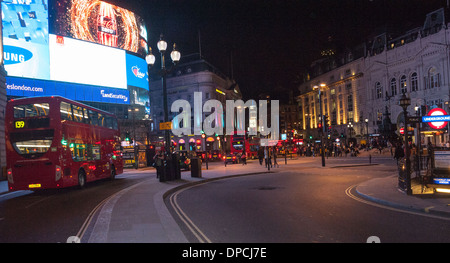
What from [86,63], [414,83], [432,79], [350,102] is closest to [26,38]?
[86,63]

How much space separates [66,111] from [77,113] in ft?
3.64

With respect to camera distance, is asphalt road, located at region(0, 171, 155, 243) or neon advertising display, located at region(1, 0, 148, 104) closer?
asphalt road, located at region(0, 171, 155, 243)

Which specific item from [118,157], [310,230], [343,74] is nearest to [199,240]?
[310,230]

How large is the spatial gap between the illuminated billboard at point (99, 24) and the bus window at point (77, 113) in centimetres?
2603

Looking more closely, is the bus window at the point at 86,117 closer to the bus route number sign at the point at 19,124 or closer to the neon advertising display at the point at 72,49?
the bus route number sign at the point at 19,124

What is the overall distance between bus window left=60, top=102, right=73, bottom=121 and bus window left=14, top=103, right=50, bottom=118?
1.84 feet

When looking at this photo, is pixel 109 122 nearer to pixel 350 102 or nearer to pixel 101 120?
pixel 101 120

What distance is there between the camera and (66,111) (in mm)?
15328

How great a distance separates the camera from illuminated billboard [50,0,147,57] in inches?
1561

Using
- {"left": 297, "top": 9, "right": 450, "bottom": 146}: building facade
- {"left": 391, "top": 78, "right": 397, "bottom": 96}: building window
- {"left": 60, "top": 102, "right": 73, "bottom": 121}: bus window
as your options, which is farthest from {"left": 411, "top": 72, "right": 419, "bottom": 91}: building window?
{"left": 60, "top": 102, "right": 73, "bottom": 121}: bus window

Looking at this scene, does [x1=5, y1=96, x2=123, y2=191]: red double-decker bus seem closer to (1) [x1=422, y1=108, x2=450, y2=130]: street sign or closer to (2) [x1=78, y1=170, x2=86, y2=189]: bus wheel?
(2) [x1=78, y1=170, x2=86, y2=189]: bus wheel

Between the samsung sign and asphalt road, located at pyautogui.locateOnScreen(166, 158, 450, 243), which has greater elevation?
the samsung sign

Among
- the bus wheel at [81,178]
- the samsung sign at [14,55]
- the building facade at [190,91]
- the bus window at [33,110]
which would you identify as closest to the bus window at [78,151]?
the bus wheel at [81,178]
